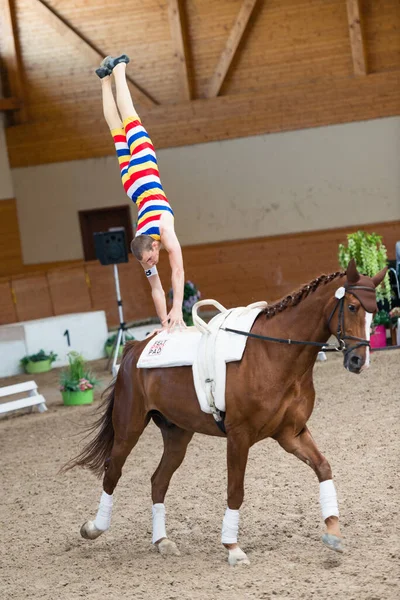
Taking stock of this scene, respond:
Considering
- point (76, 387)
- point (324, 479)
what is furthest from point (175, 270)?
point (76, 387)

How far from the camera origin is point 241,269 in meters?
14.7

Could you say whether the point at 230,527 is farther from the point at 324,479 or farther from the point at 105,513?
the point at 105,513

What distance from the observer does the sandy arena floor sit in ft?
12.8

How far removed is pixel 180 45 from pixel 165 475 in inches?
445

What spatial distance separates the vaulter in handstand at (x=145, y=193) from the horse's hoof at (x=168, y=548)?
1063 mm

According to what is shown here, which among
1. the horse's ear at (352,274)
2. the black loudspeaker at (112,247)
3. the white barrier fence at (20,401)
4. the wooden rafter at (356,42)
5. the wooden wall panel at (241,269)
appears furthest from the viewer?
the wooden rafter at (356,42)

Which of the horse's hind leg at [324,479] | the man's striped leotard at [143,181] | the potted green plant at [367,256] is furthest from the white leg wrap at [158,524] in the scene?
the potted green plant at [367,256]

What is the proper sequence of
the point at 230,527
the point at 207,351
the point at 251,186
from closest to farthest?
the point at 230,527 < the point at 207,351 < the point at 251,186

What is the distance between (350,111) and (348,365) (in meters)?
11.2

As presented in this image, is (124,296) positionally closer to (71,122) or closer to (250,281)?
(250,281)

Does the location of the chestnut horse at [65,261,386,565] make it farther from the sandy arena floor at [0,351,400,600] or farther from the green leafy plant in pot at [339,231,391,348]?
the green leafy plant in pot at [339,231,391,348]

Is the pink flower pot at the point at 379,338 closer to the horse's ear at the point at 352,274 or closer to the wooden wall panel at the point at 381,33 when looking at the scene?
the wooden wall panel at the point at 381,33

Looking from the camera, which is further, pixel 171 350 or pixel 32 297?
pixel 32 297

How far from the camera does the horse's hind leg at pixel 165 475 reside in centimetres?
446
